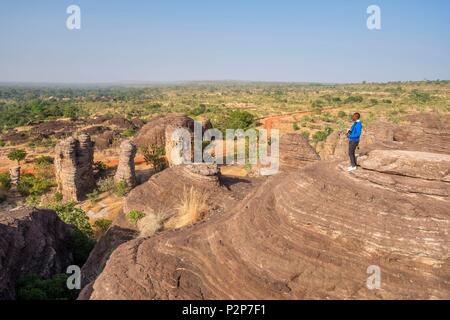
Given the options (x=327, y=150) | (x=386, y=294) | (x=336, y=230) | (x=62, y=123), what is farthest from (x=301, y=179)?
(x=62, y=123)

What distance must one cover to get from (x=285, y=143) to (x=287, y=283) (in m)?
10.7

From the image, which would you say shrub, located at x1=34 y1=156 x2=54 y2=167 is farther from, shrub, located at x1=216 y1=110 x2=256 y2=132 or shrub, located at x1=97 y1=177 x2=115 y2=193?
shrub, located at x1=216 y1=110 x2=256 y2=132


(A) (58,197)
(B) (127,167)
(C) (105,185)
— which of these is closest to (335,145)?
(B) (127,167)

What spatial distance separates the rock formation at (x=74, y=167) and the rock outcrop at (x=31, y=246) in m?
7.10

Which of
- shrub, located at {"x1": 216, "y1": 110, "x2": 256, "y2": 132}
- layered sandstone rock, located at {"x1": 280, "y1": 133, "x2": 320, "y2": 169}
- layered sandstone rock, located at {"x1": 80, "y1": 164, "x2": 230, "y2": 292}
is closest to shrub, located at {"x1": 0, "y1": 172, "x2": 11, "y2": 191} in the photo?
layered sandstone rock, located at {"x1": 80, "y1": 164, "x2": 230, "y2": 292}

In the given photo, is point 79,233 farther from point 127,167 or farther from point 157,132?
point 157,132

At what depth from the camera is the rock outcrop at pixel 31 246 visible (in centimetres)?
865

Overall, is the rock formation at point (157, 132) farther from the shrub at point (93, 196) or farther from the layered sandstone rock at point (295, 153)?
the layered sandstone rock at point (295, 153)

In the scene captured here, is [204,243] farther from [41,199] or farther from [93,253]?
[41,199]

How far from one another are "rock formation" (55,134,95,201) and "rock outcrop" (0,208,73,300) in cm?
710

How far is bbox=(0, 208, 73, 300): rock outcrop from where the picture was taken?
8.65m

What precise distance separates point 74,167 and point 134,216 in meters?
8.57

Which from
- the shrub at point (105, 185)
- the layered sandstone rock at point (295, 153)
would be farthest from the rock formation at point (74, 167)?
the layered sandstone rock at point (295, 153)
